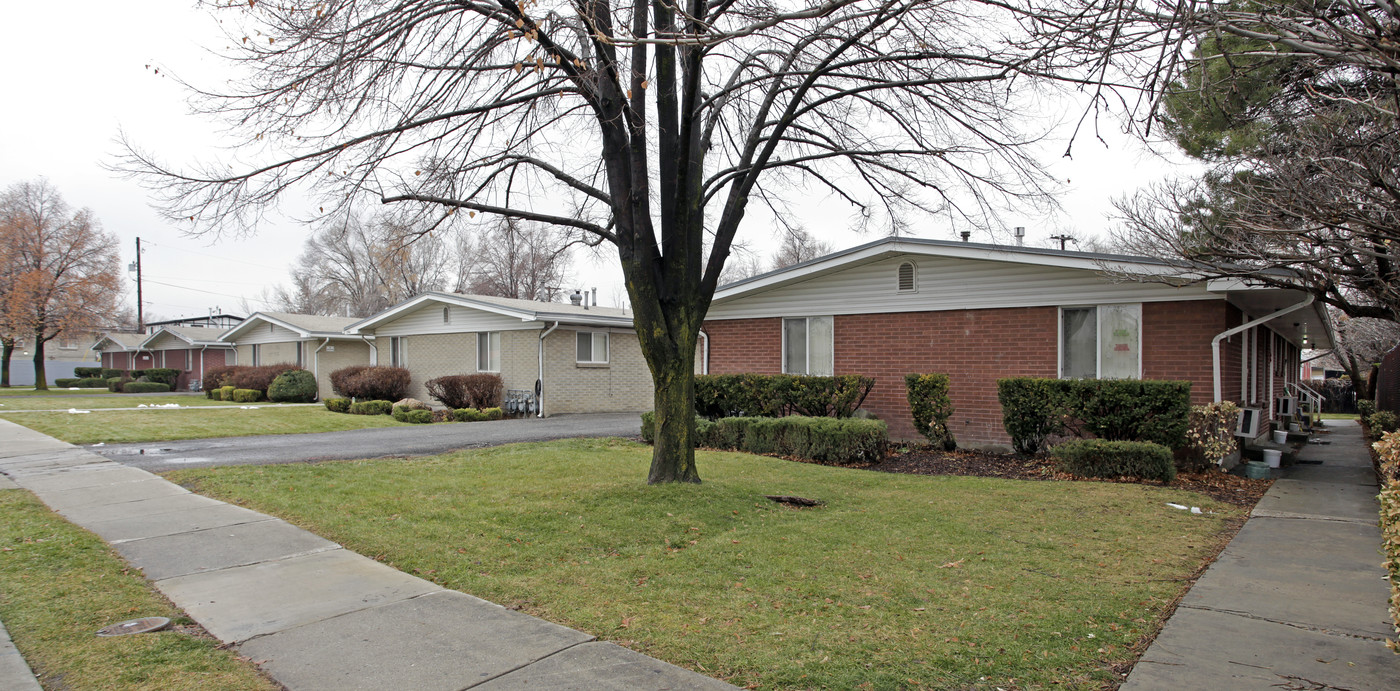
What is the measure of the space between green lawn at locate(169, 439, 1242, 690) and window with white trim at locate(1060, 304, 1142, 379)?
2.69m

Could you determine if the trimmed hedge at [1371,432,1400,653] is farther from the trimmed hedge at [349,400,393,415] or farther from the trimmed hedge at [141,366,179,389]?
the trimmed hedge at [141,366,179,389]

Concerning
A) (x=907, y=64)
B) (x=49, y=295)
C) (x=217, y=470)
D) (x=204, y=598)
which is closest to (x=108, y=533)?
(x=204, y=598)

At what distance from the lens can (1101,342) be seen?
1142cm

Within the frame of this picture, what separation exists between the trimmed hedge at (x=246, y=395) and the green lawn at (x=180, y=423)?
6.40m

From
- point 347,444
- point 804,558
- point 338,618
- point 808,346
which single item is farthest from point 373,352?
point 804,558

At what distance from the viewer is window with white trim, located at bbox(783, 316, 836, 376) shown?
46.8 feet

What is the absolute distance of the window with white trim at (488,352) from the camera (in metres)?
22.8

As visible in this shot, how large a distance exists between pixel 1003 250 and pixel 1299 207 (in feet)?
16.5

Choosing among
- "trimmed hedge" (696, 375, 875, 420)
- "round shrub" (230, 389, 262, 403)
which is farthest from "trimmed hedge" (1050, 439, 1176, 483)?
"round shrub" (230, 389, 262, 403)

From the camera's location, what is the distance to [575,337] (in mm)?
22516

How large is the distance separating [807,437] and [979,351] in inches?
133

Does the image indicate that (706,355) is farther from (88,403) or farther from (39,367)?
(39,367)

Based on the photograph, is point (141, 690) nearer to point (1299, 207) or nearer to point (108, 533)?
point (108, 533)

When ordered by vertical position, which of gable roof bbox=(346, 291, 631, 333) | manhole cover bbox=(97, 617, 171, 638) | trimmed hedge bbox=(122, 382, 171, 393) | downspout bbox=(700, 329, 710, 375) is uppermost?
gable roof bbox=(346, 291, 631, 333)
